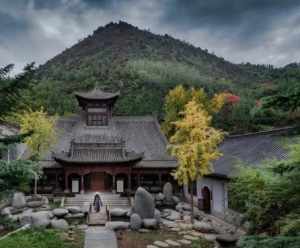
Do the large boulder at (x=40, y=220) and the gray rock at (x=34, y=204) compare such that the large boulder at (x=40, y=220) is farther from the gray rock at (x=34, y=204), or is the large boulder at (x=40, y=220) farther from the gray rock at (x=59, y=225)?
the gray rock at (x=34, y=204)

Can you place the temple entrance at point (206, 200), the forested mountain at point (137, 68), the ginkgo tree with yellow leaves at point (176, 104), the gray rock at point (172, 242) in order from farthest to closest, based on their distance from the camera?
the forested mountain at point (137, 68) < the ginkgo tree with yellow leaves at point (176, 104) < the temple entrance at point (206, 200) < the gray rock at point (172, 242)

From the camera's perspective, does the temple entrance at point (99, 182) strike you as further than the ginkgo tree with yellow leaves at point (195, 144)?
Yes

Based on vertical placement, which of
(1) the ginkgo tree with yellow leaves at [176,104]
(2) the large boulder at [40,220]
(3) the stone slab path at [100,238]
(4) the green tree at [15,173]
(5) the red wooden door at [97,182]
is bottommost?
(3) the stone slab path at [100,238]

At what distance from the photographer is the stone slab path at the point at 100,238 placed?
1588cm

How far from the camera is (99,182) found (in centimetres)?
3034

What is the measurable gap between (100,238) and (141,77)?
59080 millimetres

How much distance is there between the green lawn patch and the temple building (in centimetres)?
1102

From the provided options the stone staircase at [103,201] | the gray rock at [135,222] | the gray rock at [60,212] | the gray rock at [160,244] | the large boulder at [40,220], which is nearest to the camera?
the gray rock at [160,244]

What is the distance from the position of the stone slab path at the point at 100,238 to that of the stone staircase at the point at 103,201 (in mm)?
6076

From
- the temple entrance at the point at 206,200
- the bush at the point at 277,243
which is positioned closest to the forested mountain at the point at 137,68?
the temple entrance at the point at 206,200

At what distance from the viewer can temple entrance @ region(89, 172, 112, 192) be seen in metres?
30.2

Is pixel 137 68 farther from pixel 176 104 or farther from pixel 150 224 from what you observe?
pixel 150 224

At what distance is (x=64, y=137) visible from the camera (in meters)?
34.5

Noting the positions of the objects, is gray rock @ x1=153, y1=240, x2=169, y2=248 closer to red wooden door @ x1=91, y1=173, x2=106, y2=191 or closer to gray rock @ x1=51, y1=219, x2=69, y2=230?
gray rock @ x1=51, y1=219, x2=69, y2=230
